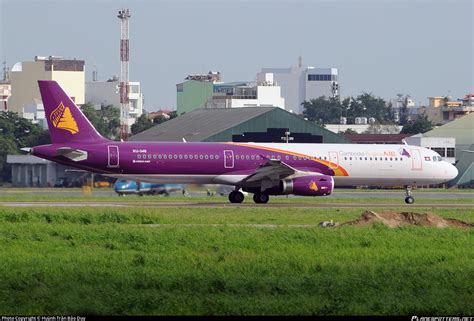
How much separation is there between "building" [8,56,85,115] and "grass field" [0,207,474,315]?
142 meters

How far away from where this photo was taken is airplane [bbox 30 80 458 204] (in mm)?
53250

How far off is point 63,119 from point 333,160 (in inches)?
547

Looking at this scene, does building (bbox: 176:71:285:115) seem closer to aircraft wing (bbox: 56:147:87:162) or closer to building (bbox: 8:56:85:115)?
building (bbox: 8:56:85:115)

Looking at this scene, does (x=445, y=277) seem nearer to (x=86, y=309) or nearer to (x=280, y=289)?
(x=280, y=289)

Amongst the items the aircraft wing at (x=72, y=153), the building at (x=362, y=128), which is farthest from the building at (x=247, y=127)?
the building at (x=362, y=128)

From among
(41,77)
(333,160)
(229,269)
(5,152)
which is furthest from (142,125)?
(229,269)

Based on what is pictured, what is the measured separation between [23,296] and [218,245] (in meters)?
9.19

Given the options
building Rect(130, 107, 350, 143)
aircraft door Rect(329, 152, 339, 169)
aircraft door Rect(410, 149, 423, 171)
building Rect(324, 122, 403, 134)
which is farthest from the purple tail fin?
building Rect(324, 122, 403, 134)

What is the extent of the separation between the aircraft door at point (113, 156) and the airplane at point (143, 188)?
1447cm

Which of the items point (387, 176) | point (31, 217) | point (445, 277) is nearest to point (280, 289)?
point (445, 277)

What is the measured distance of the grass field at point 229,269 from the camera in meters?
19.5

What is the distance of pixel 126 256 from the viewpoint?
2611 cm

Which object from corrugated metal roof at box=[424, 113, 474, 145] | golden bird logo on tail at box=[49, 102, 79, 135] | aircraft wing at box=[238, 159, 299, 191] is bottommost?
aircraft wing at box=[238, 159, 299, 191]

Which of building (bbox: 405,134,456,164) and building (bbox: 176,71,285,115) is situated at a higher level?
building (bbox: 176,71,285,115)
